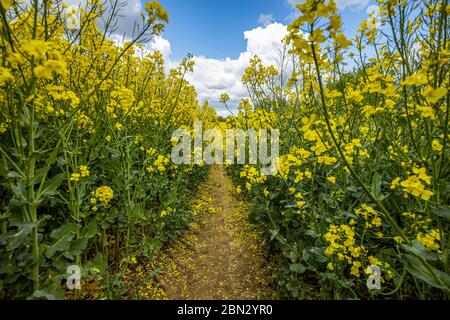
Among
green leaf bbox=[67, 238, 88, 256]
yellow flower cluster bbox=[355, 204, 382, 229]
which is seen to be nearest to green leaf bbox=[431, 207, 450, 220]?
yellow flower cluster bbox=[355, 204, 382, 229]

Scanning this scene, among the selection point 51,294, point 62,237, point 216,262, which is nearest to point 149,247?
point 216,262

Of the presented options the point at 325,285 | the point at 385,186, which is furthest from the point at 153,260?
the point at 385,186

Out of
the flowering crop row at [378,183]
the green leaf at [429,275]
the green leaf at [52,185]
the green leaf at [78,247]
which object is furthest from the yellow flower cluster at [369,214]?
the green leaf at [52,185]

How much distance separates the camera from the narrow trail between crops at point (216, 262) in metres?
2.88

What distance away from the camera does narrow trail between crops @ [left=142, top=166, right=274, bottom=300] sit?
288 cm

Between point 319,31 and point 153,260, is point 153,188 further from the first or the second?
point 319,31

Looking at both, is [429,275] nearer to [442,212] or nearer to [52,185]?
[442,212]

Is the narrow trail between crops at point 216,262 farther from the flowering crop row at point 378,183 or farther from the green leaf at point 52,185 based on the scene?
the green leaf at point 52,185

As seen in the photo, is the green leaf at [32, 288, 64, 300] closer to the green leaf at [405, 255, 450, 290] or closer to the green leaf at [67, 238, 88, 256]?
the green leaf at [67, 238, 88, 256]

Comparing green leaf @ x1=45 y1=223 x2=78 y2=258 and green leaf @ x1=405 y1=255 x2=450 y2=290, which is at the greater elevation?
green leaf @ x1=45 y1=223 x2=78 y2=258
